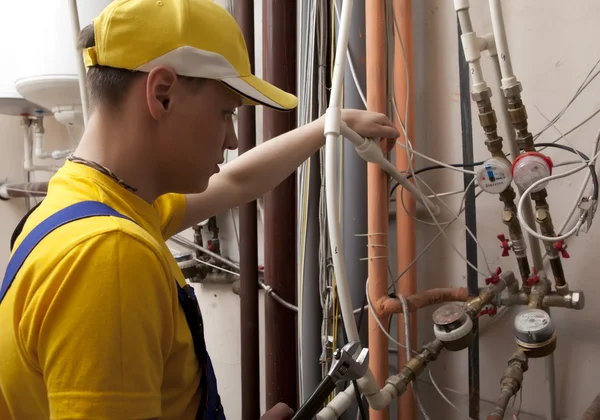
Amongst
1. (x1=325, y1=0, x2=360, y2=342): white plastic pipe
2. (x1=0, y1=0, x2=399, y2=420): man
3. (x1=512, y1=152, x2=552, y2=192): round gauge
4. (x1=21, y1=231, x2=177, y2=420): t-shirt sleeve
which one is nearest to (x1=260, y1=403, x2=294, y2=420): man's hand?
(x1=0, y1=0, x2=399, y2=420): man

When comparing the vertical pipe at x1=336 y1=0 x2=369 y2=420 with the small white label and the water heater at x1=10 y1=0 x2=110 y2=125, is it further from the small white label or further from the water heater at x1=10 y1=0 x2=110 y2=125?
the water heater at x1=10 y1=0 x2=110 y2=125

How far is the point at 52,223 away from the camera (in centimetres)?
49

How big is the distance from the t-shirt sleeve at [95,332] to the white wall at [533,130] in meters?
0.74

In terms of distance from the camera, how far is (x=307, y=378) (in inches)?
44.5

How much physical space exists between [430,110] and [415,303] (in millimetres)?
415

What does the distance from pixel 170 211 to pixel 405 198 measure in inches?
18.6

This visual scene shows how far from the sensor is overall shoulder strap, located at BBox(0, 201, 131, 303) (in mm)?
487

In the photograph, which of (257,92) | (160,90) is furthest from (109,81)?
(257,92)

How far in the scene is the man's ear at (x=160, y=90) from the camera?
54cm

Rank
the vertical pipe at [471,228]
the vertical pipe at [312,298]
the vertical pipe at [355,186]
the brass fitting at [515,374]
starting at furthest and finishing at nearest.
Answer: the vertical pipe at [312,298]
the vertical pipe at [355,186]
the vertical pipe at [471,228]
the brass fitting at [515,374]

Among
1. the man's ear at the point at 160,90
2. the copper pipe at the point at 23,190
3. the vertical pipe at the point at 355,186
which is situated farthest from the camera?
the copper pipe at the point at 23,190

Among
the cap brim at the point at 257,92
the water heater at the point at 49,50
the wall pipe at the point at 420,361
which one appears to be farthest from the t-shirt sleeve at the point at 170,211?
the water heater at the point at 49,50

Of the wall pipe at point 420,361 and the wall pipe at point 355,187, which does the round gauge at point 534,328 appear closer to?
the wall pipe at point 420,361

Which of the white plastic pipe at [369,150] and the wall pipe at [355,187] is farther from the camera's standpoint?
the wall pipe at [355,187]
